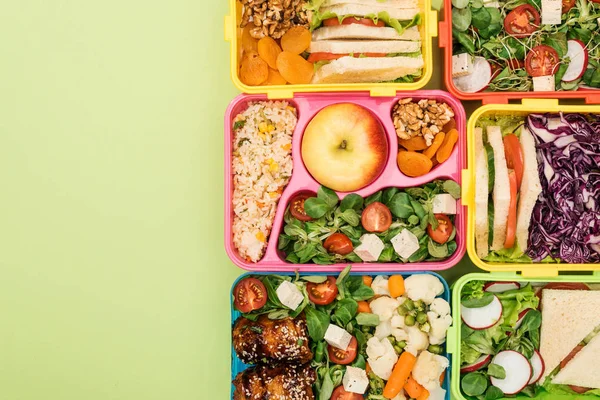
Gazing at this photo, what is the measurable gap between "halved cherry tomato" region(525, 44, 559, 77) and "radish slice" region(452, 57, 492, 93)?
0.14 metres

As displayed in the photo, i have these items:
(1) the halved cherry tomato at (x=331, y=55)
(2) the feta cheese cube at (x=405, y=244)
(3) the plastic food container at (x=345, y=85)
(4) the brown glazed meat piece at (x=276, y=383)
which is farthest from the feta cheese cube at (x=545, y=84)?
(4) the brown glazed meat piece at (x=276, y=383)

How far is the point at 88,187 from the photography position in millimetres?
2207

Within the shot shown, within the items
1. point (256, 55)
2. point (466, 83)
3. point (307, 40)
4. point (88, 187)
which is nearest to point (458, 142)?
point (466, 83)

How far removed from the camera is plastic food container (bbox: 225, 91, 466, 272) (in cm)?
194

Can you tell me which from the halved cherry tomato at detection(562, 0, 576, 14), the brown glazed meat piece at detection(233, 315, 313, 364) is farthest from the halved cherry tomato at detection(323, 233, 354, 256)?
the halved cherry tomato at detection(562, 0, 576, 14)

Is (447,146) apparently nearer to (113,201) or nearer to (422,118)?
(422,118)

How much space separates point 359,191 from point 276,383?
27.0 inches

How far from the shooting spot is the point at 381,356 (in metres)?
1.91

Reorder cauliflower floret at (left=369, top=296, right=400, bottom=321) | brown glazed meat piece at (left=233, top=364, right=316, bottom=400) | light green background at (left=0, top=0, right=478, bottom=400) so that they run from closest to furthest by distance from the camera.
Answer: brown glazed meat piece at (left=233, top=364, right=316, bottom=400)
cauliflower floret at (left=369, top=296, right=400, bottom=321)
light green background at (left=0, top=0, right=478, bottom=400)

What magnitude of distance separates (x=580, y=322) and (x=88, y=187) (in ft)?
6.04

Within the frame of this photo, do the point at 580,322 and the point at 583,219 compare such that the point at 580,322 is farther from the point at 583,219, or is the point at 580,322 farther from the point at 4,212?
the point at 4,212

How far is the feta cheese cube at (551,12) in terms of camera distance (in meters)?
1.99

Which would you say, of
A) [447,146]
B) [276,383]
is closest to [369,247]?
[447,146]

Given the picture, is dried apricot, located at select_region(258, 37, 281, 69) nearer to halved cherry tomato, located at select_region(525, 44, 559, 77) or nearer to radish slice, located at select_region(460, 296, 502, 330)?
halved cherry tomato, located at select_region(525, 44, 559, 77)
